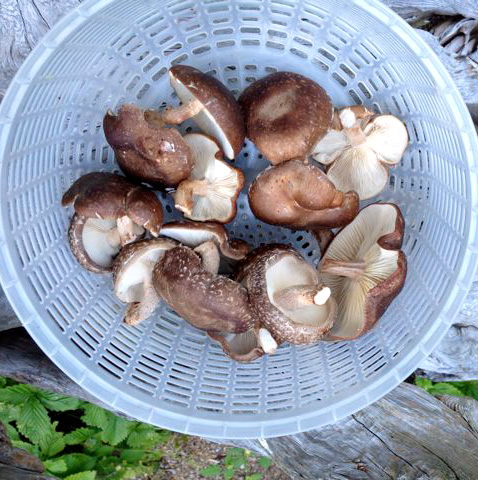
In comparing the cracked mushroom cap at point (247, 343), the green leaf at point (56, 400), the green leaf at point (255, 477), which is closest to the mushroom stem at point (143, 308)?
the cracked mushroom cap at point (247, 343)

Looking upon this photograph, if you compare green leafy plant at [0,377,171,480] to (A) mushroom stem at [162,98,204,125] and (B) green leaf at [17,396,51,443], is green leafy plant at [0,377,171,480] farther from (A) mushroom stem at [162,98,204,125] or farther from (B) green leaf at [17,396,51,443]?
(A) mushroom stem at [162,98,204,125]

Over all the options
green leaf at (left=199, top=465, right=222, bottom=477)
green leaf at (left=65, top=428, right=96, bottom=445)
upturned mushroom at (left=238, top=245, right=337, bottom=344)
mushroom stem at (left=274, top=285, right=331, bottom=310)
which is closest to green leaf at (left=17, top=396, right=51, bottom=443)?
green leaf at (left=65, top=428, right=96, bottom=445)

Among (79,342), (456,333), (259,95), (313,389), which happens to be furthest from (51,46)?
(456,333)

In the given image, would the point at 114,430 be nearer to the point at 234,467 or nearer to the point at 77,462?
the point at 77,462

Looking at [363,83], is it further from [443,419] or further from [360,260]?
[443,419]

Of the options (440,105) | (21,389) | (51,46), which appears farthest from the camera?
(21,389)

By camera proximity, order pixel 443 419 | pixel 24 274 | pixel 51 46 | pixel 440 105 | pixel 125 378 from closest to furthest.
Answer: pixel 51 46 → pixel 440 105 → pixel 24 274 → pixel 125 378 → pixel 443 419

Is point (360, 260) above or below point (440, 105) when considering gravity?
below
